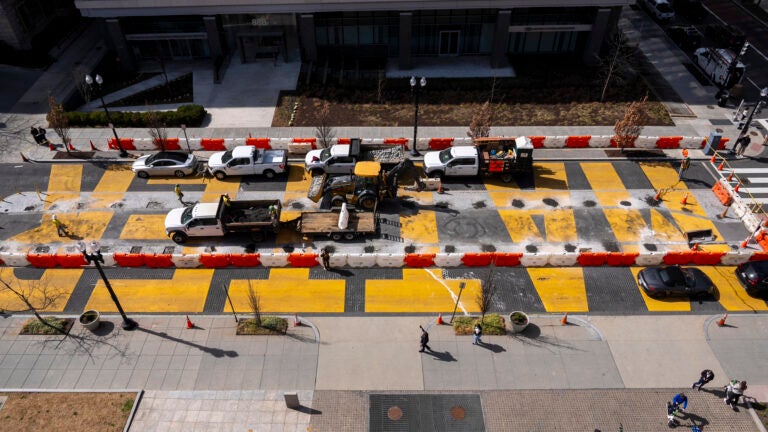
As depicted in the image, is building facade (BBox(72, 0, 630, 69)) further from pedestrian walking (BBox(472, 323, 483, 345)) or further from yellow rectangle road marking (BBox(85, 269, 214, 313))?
pedestrian walking (BBox(472, 323, 483, 345))

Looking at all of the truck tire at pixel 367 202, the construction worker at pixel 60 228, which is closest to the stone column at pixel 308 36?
the truck tire at pixel 367 202

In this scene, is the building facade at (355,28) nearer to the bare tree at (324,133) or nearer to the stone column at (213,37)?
the stone column at (213,37)

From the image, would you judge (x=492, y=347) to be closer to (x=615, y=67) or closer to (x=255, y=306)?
(x=255, y=306)

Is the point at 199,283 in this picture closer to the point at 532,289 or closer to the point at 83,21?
the point at 532,289

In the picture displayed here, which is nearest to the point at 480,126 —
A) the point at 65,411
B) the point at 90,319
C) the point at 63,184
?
the point at 90,319

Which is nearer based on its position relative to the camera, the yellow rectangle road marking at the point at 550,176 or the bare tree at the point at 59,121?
the yellow rectangle road marking at the point at 550,176

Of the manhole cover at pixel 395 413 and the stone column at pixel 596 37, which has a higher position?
the stone column at pixel 596 37
